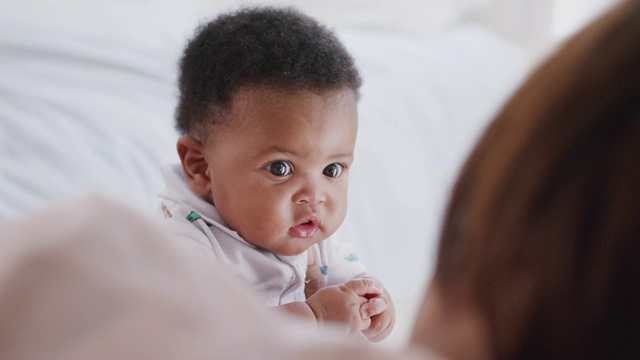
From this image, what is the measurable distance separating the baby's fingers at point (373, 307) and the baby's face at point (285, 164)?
7 cm

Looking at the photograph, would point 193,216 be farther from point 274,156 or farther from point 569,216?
point 569,216

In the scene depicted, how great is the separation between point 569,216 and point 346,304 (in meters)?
0.47

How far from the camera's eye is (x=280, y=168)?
30.4 inches

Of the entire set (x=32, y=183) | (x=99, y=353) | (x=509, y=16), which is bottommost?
(x=99, y=353)

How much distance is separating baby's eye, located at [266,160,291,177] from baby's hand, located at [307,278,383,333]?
0.36ft

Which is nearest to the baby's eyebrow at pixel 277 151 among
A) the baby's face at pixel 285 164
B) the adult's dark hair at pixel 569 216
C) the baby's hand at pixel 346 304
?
the baby's face at pixel 285 164

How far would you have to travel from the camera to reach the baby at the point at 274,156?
2.53ft

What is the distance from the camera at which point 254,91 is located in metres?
0.78

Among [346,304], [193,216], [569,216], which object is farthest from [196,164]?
[569,216]

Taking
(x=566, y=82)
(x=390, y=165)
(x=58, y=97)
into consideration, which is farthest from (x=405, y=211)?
(x=566, y=82)

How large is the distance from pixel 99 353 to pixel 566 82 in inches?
7.8

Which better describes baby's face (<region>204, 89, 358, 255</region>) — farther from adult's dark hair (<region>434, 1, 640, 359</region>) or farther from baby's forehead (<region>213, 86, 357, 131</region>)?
adult's dark hair (<region>434, 1, 640, 359</region>)

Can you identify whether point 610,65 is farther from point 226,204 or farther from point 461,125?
point 461,125

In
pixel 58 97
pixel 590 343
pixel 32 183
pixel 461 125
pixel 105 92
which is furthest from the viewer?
pixel 461 125
